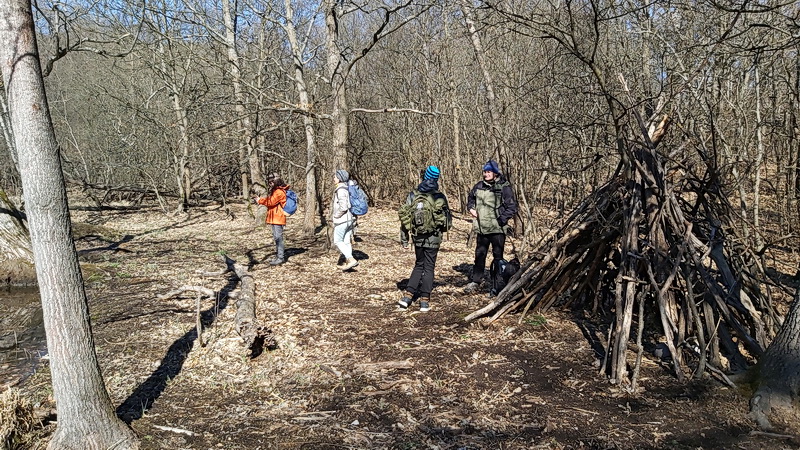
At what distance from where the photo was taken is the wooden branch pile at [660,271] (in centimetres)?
458

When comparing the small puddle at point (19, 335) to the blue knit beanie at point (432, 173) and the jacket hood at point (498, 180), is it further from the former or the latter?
the jacket hood at point (498, 180)

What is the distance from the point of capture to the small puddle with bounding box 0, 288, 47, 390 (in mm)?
5363

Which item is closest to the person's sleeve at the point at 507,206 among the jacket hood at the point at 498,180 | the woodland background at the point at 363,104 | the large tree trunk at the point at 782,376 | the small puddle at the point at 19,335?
the jacket hood at the point at 498,180

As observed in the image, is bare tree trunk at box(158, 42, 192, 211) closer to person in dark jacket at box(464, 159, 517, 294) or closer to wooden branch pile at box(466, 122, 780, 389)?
person in dark jacket at box(464, 159, 517, 294)

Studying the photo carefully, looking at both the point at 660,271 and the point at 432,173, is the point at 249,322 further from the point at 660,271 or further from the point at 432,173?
the point at 660,271

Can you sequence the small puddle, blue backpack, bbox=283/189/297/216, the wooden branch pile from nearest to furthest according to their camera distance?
the wooden branch pile
the small puddle
blue backpack, bbox=283/189/297/216

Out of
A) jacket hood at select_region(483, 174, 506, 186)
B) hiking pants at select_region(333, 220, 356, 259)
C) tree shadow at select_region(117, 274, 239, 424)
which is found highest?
jacket hood at select_region(483, 174, 506, 186)

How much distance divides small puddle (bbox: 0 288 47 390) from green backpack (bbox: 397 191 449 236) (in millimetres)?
4267

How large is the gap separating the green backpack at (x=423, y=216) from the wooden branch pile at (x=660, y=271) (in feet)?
3.83

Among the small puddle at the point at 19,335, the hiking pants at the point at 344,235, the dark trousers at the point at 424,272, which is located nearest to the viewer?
the small puddle at the point at 19,335

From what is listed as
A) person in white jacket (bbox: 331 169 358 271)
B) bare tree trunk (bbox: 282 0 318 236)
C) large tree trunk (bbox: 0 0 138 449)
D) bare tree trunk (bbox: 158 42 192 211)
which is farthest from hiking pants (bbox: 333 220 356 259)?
bare tree trunk (bbox: 158 42 192 211)

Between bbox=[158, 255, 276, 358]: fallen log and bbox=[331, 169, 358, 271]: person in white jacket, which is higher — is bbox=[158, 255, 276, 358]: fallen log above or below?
below

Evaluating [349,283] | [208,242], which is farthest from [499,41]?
[208,242]

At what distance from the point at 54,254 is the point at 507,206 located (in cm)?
495
